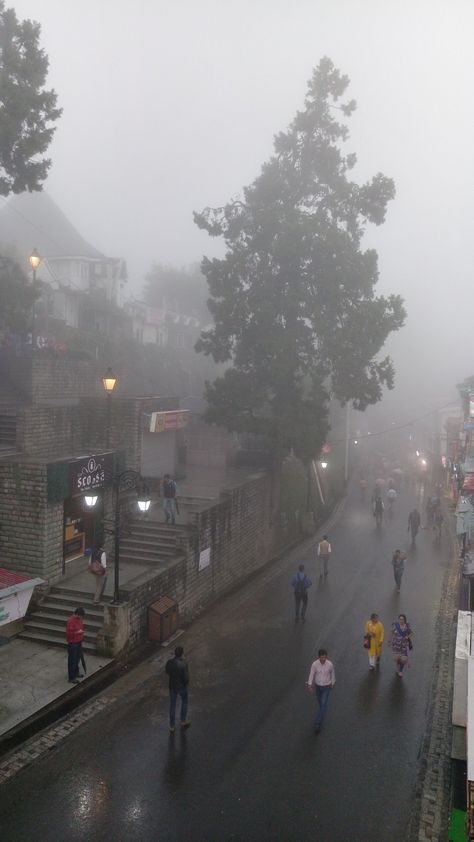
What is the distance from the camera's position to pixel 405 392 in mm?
137875

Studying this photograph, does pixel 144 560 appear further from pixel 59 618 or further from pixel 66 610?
pixel 59 618

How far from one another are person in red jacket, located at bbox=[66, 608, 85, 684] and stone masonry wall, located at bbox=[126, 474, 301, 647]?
6.00 feet

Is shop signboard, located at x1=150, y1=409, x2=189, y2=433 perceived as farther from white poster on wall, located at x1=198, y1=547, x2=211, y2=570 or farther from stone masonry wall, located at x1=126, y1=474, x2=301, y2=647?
white poster on wall, located at x1=198, y1=547, x2=211, y2=570

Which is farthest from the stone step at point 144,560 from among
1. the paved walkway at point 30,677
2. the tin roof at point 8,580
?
the tin roof at point 8,580

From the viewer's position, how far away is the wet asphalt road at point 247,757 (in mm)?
8312

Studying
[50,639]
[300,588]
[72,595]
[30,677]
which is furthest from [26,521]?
[300,588]

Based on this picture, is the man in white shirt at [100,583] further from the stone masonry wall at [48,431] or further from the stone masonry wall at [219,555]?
the stone masonry wall at [48,431]

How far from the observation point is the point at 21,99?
798 inches

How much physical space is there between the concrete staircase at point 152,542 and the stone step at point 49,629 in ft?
10.4

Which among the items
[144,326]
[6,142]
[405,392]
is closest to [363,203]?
[6,142]

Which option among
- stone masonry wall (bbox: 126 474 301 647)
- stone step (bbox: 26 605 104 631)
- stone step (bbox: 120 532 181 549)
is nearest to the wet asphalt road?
stone masonry wall (bbox: 126 474 301 647)

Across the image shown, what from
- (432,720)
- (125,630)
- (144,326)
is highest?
(144,326)

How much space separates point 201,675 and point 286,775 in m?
4.08

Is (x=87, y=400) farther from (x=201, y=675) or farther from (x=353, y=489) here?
(x=353, y=489)
